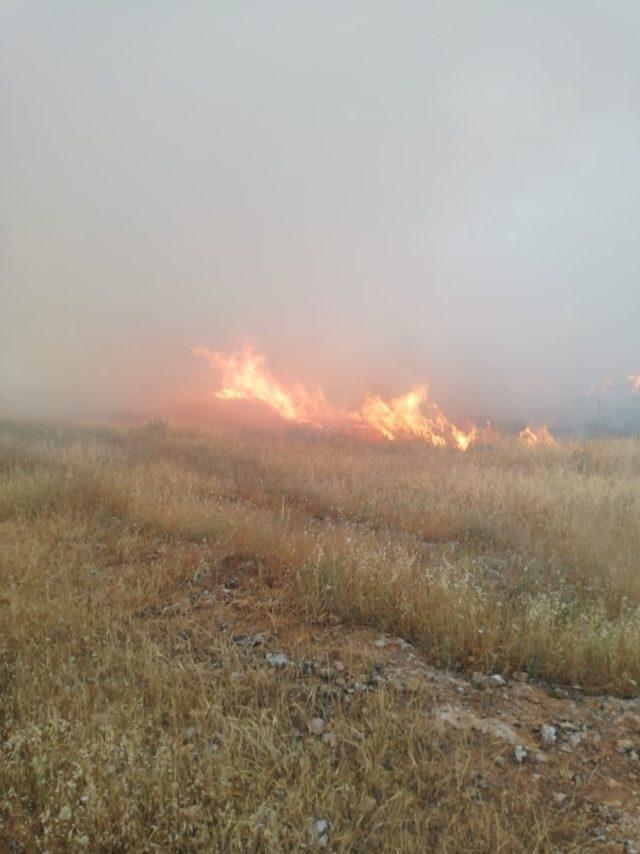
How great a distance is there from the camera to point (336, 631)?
436 cm

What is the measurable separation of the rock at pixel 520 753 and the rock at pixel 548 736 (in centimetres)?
17

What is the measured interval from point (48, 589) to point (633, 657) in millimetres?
4913

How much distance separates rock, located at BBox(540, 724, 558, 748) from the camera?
313 cm

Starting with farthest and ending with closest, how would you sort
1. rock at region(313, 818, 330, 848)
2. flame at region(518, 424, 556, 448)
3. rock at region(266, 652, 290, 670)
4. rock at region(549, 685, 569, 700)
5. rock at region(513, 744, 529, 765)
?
flame at region(518, 424, 556, 448)
rock at region(266, 652, 290, 670)
rock at region(549, 685, 569, 700)
rock at region(513, 744, 529, 765)
rock at region(313, 818, 330, 848)

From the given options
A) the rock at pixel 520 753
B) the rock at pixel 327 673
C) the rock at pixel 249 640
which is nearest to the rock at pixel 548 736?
the rock at pixel 520 753

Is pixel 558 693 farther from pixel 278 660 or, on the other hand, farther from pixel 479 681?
pixel 278 660

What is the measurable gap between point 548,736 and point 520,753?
295 mm

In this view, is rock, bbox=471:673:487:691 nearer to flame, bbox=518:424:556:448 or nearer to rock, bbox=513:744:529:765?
rock, bbox=513:744:529:765

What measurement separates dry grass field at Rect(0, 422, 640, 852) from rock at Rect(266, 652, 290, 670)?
0.02m

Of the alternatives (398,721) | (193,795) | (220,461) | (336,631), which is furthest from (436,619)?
(220,461)

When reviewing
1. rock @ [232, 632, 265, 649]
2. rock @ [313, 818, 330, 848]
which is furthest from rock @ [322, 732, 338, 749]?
Answer: rock @ [232, 632, 265, 649]

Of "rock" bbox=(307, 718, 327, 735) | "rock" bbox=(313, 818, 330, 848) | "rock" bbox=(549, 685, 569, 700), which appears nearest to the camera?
"rock" bbox=(313, 818, 330, 848)

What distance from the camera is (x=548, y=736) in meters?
3.17

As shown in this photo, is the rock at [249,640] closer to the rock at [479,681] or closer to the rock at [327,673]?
the rock at [327,673]
